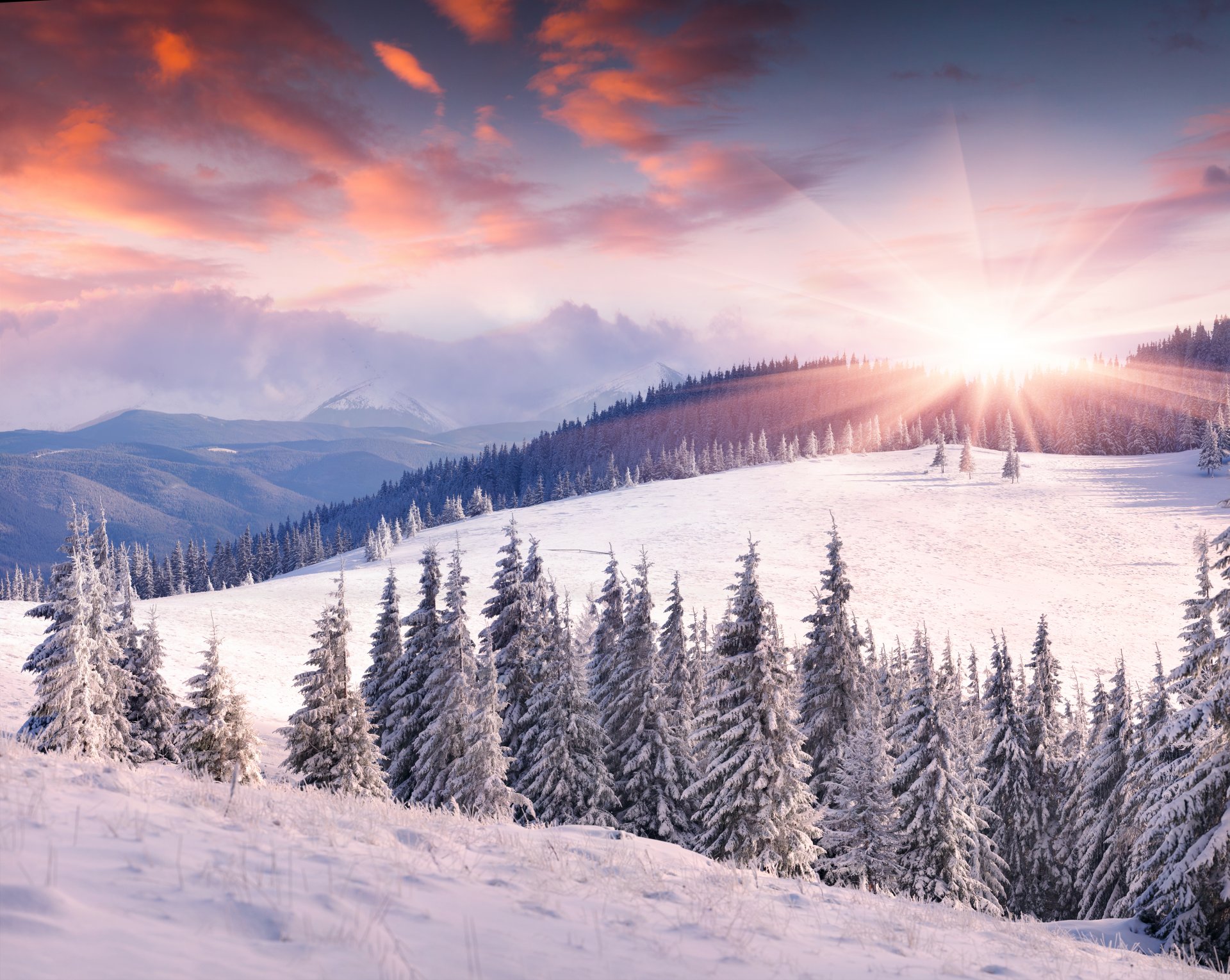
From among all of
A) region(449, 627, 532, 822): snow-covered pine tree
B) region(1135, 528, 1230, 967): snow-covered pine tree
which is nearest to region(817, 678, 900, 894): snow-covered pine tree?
region(1135, 528, 1230, 967): snow-covered pine tree

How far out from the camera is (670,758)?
91.0ft

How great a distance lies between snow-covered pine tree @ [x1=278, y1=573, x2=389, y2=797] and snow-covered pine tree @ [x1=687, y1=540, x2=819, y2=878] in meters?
10.9

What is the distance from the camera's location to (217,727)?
78.0 feet

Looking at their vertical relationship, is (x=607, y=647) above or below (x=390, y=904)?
below

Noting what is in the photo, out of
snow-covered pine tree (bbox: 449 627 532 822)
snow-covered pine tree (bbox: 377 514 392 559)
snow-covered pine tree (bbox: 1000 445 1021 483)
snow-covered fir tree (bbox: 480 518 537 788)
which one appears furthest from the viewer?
snow-covered pine tree (bbox: 1000 445 1021 483)

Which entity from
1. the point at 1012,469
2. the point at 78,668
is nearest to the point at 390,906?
the point at 78,668

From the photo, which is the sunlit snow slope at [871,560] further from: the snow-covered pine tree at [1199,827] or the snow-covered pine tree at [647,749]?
the snow-covered pine tree at [1199,827]

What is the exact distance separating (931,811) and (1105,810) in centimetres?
1176

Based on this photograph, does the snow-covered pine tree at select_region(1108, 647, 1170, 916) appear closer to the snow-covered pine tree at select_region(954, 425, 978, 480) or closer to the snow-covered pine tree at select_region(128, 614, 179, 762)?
the snow-covered pine tree at select_region(128, 614, 179, 762)

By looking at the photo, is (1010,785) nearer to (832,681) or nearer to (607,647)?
(832,681)

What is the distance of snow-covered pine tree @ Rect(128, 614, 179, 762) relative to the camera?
2852 cm

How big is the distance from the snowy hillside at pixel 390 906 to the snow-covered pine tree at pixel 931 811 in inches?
522

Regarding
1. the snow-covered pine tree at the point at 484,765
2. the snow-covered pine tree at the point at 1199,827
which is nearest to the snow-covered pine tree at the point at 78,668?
the snow-covered pine tree at the point at 484,765

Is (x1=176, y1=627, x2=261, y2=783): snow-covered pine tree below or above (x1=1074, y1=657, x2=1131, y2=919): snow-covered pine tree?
above
